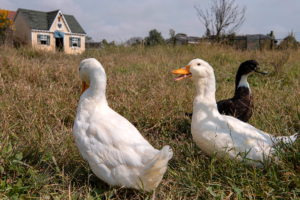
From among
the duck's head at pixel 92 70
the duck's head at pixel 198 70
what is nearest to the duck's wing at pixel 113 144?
the duck's head at pixel 92 70

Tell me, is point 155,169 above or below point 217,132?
below

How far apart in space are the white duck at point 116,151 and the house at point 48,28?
18.4 metres

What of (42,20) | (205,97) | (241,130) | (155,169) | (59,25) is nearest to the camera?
(155,169)

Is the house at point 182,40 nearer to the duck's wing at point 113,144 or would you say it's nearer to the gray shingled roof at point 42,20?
the duck's wing at point 113,144

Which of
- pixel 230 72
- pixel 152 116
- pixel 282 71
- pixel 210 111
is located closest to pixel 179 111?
pixel 152 116

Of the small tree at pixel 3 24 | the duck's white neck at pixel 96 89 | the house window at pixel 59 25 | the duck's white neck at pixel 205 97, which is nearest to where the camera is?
the duck's white neck at pixel 96 89

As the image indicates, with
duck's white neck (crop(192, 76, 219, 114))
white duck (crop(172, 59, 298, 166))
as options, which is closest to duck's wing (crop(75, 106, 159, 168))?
white duck (crop(172, 59, 298, 166))

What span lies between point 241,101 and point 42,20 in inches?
900

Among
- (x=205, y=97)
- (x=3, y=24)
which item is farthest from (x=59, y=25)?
(x=205, y=97)

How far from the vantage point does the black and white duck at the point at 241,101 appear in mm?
3092

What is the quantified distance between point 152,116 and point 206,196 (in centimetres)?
148

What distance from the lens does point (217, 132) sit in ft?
6.98

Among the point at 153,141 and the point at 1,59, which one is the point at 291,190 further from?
the point at 1,59

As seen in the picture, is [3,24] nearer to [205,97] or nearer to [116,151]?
[205,97]
